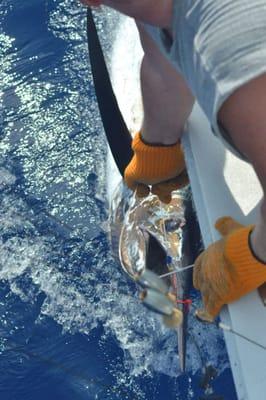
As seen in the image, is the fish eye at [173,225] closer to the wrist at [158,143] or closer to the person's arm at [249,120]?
the wrist at [158,143]

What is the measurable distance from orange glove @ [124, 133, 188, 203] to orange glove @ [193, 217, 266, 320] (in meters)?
0.41

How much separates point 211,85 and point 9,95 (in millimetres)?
2008

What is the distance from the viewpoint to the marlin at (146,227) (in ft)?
6.74

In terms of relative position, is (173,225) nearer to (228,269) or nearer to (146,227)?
(146,227)

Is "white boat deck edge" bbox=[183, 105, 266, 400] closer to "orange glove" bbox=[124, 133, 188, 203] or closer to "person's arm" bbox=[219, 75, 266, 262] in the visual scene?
"orange glove" bbox=[124, 133, 188, 203]

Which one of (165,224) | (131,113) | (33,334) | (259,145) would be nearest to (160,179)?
(165,224)

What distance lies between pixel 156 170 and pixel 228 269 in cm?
56

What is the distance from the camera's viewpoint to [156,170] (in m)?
2.15

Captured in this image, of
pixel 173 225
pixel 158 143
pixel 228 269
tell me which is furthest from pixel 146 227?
pixel 228 269

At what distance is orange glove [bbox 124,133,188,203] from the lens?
2111mm

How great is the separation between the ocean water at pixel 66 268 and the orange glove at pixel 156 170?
1.16 ft

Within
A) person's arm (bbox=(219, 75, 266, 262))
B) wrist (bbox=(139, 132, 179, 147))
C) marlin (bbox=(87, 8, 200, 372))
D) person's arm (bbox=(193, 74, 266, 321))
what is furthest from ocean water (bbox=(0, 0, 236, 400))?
person's arm (bbox=(219, 75, 266, 262))

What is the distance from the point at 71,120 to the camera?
2912 millimetres

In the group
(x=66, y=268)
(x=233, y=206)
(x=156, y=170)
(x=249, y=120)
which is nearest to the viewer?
(x=249, y=120)
